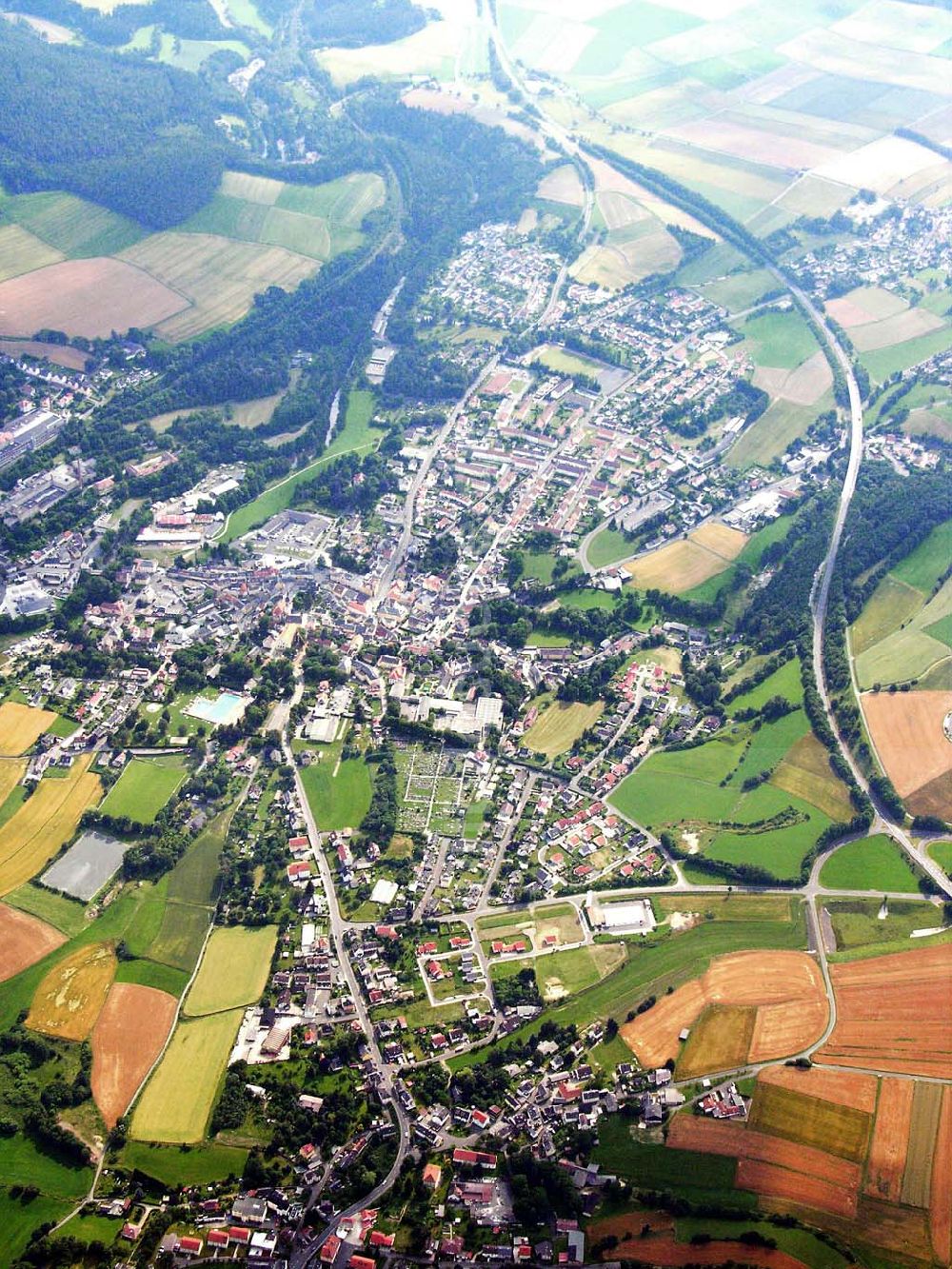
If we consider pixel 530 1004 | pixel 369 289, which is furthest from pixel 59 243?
pixel 530 1004

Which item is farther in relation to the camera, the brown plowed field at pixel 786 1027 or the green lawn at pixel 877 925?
the green lawn at pixel 877 925

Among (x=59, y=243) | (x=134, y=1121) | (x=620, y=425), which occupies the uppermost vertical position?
(x=59, y=243)

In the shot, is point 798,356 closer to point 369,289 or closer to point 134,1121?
point 369,289

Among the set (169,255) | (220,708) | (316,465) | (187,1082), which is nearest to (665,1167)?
(187,1082)

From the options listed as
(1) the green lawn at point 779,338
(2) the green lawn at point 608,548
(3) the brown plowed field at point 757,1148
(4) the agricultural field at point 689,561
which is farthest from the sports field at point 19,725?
(1) the green lawn at point 779,338

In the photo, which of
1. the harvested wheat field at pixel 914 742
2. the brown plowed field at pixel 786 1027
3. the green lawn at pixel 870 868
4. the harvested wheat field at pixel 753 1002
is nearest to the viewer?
the brown plowed field at pixel 786 1027

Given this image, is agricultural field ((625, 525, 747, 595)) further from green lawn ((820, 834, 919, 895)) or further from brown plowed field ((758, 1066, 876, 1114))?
brown plowed field ((758, 1066, 876, 1114))

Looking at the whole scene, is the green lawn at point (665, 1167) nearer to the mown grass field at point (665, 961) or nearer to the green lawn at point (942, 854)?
the mown grass field at point (665, 961)
